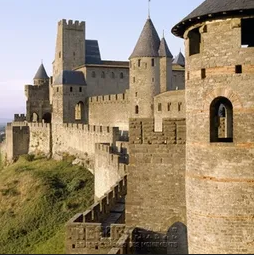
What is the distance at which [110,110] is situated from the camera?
156ft

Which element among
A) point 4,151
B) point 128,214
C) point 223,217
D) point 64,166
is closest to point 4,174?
point 64,166

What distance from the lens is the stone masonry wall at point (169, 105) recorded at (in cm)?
3531

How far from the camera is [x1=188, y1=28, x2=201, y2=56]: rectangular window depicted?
13.1 metres

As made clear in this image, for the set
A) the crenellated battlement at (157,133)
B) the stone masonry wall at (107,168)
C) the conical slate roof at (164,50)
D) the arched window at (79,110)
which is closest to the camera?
the crenellated battlement at (157,133)

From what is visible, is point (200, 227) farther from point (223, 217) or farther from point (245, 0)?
point (245, 0)

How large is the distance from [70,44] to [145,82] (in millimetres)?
20814

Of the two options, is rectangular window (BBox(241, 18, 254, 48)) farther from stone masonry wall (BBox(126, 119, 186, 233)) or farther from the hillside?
the hillside

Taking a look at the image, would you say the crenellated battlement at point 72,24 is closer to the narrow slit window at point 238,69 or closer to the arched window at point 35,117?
the arched window at point 35,117

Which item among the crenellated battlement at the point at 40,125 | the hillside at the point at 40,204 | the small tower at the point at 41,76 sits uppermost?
the small tower at the point at 41,76

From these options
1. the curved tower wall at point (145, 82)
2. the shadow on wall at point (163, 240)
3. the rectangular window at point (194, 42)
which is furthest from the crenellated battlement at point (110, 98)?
the shadow on wall at point (163, 240)

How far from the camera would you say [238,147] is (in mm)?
11609

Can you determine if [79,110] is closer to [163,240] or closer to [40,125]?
[40,125]

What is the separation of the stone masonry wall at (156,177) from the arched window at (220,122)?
117 centimetres

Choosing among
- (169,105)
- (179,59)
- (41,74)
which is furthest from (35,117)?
(169,105)
